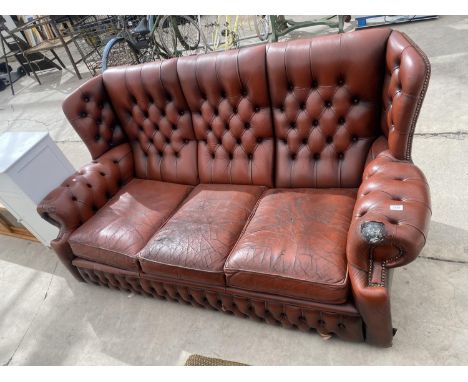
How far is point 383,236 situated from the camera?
1092mm

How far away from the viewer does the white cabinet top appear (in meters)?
2.04

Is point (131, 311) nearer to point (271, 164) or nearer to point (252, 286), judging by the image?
point (252, 286)

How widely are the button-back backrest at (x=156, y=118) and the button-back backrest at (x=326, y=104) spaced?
0.57 metres

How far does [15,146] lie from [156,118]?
0.95m

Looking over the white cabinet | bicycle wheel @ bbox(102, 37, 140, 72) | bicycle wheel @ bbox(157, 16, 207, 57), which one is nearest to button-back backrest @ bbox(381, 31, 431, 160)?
the white cabinet

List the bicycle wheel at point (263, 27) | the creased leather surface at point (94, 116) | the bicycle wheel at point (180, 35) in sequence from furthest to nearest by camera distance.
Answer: the bicycle wheel at point (263, 27), the bicycle wheel at point (180, 35), the creased leather surface at point (94, 116)

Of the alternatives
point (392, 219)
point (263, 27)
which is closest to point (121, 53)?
point (263, 27)

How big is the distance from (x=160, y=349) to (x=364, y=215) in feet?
3.91

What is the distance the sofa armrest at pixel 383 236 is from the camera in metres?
1.10

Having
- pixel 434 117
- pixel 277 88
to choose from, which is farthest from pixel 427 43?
pixel 277 88

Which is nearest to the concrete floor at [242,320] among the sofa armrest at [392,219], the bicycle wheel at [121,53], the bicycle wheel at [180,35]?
Result: the sofa armrest at [392,219]

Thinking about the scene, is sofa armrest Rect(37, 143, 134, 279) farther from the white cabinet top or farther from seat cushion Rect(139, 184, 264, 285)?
seat cushion Rect(139, 184, 264, 285)

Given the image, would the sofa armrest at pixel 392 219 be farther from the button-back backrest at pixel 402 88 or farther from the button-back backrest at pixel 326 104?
the button-back backrest at pixel 326 104

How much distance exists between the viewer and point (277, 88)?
5.63 ft
